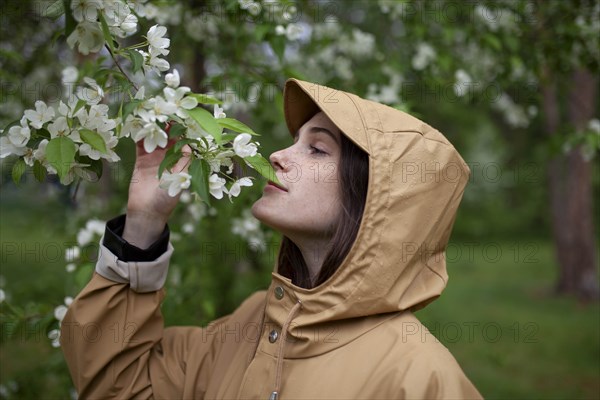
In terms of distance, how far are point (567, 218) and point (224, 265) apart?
6.41 meters

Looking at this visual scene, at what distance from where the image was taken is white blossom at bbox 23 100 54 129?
1.45m

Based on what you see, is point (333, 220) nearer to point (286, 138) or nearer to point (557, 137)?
point (557, 137)

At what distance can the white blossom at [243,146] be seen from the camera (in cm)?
143

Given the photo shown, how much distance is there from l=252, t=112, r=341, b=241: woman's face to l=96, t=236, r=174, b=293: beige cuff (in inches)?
13.6

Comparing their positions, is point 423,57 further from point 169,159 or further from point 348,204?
point 169,159

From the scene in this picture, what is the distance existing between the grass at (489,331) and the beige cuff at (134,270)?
1.48m

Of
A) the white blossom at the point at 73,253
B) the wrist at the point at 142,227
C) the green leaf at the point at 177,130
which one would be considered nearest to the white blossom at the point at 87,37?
the green leaf at the point at 177,130

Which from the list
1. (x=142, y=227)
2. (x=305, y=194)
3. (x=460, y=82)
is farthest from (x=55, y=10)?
(x=460, y=82)

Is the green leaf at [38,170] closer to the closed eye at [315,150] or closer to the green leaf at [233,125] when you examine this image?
the green leaf at [233,125]

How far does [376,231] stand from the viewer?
65.4 inches

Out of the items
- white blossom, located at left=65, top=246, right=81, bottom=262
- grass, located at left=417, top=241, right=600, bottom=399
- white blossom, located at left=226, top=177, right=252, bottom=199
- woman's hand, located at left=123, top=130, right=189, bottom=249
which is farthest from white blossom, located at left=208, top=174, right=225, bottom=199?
grass, located at left=417, top=241, right=600, bottom=399

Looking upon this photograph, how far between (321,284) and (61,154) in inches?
29.5

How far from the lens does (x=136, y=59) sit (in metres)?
1.47

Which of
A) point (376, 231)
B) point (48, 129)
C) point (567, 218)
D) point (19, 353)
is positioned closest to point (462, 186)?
point (376, 231)
